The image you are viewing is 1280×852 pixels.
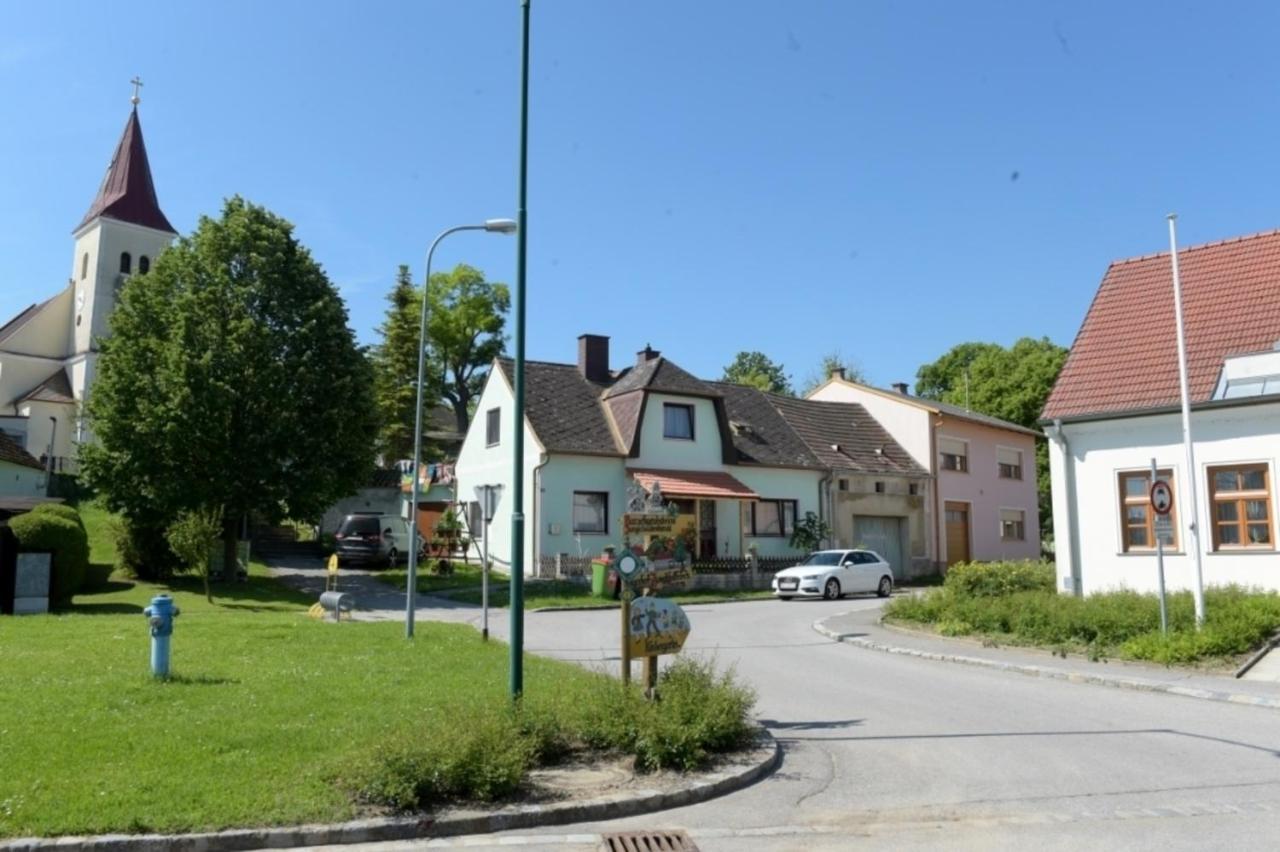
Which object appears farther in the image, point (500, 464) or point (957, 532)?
point (957, 532)

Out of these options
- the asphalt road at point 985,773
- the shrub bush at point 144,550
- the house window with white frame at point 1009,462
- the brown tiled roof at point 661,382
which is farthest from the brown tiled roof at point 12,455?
the house window with white frame at point 1009,462

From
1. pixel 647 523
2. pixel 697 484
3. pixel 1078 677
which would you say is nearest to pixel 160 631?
pixel 647 523

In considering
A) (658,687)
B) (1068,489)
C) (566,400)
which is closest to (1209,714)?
(658,687)

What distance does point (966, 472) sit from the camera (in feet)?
139

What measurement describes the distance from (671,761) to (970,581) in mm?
13523

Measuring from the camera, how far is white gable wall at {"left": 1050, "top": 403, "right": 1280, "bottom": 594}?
61.8 feet

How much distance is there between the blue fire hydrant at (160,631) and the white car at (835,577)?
20428 millimetres

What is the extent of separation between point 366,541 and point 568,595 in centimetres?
1127

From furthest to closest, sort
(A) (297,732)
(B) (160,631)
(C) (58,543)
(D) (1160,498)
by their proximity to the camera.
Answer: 1. (C) (58,543)
2. (D) (1160,498)
3. (B) (160,631)
4. (A) (297,732)

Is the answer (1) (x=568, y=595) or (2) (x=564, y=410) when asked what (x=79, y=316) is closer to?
(2) (x=564, y=410)

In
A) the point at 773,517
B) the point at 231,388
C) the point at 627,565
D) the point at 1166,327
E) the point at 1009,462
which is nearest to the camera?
the point at 627,565

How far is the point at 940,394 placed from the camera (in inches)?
2921

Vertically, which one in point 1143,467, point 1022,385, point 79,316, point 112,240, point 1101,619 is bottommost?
point 1101,619

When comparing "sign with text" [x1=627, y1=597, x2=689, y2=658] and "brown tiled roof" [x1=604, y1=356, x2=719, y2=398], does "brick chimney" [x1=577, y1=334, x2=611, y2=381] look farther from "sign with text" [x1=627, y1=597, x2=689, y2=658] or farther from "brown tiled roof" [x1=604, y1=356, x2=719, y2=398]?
"sign with text" [x1=627, y1=597, x2=689, y2=658]
